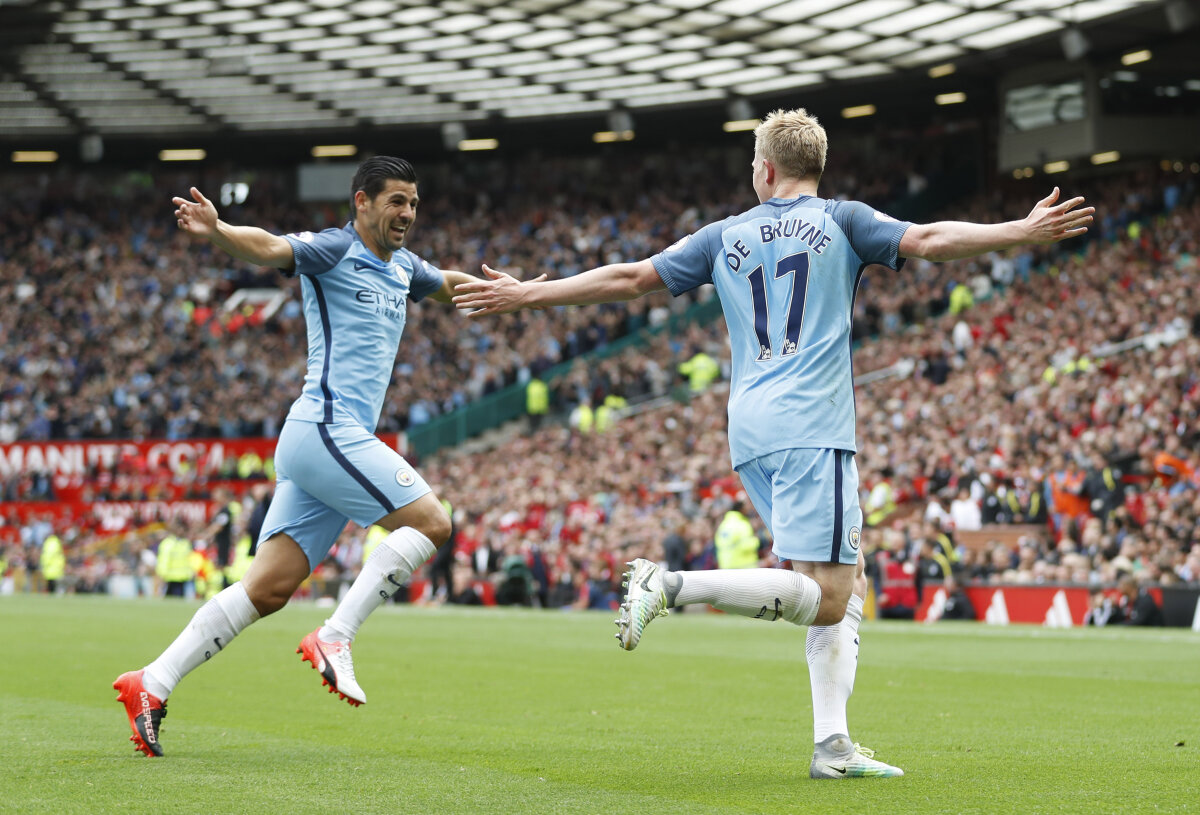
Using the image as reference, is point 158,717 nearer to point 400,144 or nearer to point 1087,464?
point 1087,464

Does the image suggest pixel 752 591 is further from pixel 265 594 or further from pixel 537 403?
pixel 537 403

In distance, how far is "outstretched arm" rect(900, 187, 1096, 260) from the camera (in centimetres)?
478

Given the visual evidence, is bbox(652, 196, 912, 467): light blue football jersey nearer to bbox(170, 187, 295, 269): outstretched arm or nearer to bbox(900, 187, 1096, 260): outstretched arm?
bbox(900, 187, 1096, 260): outstretched arm

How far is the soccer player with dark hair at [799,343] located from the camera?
4.91 metres

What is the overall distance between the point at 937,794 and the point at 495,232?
40378 mm

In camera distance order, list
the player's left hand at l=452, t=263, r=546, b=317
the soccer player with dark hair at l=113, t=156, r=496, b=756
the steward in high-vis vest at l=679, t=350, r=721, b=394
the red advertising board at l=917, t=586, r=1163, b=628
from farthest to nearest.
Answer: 1. the steward in high-vis vest at l=679, t=350, r=721, b=394
2. the red advertising board at l=917, t=586, r=1163, b=628
3. the soccer player with dark hair at l=113, t=156, r=496, b=756
4. the player's left hand at l=452, t=263, r=546, b=317

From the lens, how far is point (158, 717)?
590 centimetres

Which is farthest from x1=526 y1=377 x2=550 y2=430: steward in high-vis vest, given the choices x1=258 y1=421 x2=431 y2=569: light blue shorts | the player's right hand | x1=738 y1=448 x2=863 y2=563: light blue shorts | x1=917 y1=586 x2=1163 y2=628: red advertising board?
x1=738 y1=448 x2=863 y2=563: light blue shorts

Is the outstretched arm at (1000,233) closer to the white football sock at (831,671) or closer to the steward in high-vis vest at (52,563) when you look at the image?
the white football sock at (831,671)

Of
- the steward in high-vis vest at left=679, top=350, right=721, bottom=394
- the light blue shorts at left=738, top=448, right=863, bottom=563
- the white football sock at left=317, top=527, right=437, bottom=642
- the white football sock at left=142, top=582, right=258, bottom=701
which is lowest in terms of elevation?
the white football sock at left=142, top=582, right=258, bottom=701

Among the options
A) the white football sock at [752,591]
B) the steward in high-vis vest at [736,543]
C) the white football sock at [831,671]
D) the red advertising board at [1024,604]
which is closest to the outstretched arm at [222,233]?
the white football sock at [752,591]

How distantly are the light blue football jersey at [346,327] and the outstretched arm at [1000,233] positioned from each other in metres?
2.47

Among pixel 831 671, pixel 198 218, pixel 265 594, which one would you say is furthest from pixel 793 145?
pixel 265 594

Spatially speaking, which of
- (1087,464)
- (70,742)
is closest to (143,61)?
(1087,464)
